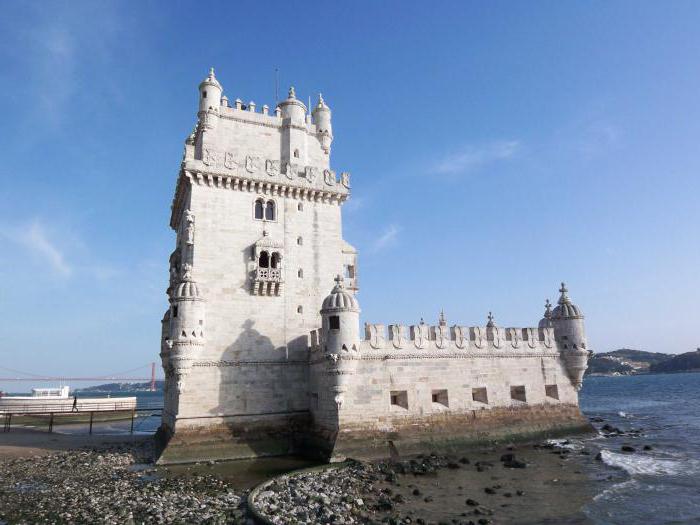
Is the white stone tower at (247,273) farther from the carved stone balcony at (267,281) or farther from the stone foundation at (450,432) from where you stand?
the stone foundation at (450,432)

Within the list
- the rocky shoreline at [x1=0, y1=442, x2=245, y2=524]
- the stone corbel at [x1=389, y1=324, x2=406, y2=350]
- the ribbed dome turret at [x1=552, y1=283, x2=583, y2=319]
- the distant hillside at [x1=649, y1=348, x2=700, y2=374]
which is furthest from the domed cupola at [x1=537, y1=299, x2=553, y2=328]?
the distant hillside at [x1=649, y1=348, x2=700, y2=374]

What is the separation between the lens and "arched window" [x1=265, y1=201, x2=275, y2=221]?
1086 inches

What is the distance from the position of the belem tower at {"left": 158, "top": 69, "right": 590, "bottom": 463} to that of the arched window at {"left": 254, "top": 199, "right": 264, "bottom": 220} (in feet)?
0.20

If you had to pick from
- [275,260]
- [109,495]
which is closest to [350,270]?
[275,260]

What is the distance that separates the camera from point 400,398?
25125mm

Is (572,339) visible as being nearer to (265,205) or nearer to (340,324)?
(340,324)

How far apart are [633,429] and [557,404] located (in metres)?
12.3

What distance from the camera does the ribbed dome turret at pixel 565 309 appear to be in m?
30.9

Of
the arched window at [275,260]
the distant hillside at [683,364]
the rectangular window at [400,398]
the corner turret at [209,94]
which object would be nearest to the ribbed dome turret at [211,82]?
the corner turret at [209,94]

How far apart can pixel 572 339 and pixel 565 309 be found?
201 cm

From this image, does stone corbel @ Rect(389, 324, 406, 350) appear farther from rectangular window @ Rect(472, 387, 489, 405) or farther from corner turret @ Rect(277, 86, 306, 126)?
corner turret @ Rect(277, 86, 306, 126)

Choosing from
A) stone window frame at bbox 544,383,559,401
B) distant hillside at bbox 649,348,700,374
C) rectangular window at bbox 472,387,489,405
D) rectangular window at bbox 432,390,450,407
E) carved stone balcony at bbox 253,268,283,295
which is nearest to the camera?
carved stone balcony at bbox 253,268,283,295

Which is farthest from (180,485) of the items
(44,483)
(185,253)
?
(185,253)

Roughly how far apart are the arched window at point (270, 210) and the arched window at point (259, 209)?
0.30 meters
